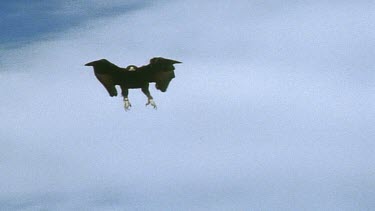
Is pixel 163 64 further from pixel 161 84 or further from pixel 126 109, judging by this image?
pixel 126 109

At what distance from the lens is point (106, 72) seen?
29.5 meters

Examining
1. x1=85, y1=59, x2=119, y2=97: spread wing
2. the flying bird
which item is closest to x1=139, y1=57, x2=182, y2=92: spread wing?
the flying bird

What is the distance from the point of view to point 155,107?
91.1 ft

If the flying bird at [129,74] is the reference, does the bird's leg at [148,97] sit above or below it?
below

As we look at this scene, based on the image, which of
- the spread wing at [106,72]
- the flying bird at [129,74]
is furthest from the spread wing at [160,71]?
the spread wing at [106,72]

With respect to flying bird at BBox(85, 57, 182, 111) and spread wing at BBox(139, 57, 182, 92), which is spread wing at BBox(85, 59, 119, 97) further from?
spread wing at BBox(139, 57, 182, 92)

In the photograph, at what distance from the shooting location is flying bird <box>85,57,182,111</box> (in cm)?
2917

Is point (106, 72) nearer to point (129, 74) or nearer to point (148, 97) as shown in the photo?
point (129, 74)

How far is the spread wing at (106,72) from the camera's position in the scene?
95.7ft

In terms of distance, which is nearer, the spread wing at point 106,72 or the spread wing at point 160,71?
the spread wing at point 106,72

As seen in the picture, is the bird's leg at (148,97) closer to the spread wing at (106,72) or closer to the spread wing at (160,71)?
the spread wing at (160,71)

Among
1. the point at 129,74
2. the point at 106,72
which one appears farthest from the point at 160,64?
the point at 106,72

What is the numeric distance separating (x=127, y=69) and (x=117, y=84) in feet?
3.31

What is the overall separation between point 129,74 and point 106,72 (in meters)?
1.21
